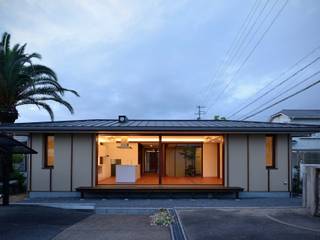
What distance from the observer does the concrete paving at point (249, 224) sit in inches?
358

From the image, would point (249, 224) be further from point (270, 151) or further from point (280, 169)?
point (270, 151)

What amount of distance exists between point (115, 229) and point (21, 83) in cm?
1213

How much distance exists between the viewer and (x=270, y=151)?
16797 millimetres

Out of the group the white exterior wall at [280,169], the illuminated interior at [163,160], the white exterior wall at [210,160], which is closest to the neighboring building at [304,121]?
the illuminated interior at [163,160]

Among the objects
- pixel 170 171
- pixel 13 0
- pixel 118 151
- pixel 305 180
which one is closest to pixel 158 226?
pixel 305 180

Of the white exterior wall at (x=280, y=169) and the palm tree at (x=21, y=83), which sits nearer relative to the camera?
the white exterior wall at (x=280, y=169)

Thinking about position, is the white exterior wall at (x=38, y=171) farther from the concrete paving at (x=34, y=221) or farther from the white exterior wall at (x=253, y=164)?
the white exterior wall at (x=253, y=164)

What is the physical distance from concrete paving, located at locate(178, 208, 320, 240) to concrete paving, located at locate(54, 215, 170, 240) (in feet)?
2.89

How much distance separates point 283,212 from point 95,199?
24.5 feet

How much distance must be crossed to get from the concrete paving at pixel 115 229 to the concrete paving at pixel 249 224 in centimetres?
88

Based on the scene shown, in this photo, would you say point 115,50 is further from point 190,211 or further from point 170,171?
point 190,211

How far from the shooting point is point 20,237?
8.76 metres

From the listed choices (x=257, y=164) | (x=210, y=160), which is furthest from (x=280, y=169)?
(x=210, y=160)

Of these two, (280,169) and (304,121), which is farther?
(304,121)
